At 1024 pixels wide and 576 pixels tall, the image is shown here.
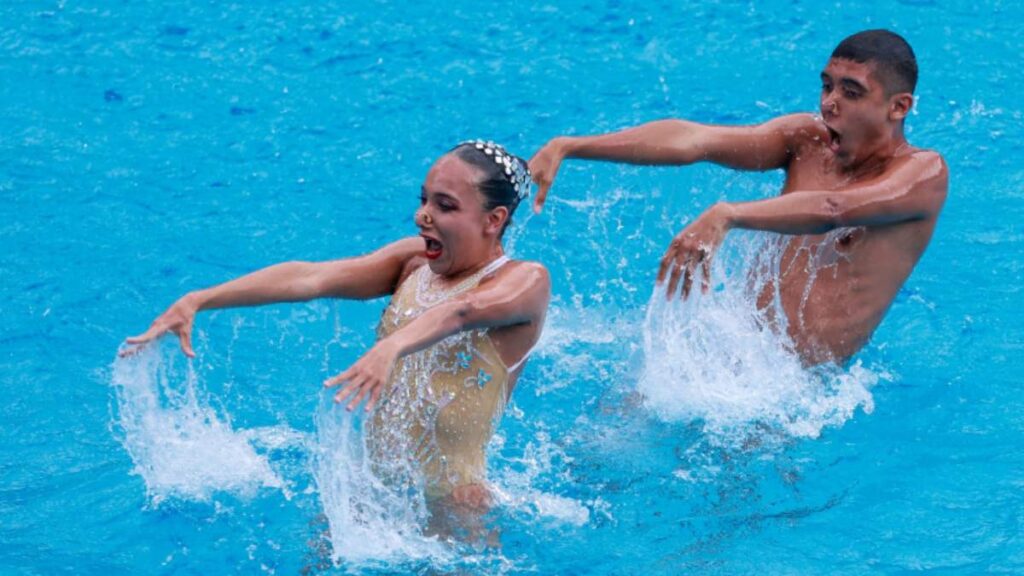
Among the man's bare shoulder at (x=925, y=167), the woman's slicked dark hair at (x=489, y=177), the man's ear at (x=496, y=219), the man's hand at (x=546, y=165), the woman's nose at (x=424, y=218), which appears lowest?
the woman's nose at (x=424, y=218)

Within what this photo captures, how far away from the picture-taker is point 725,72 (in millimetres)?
9328

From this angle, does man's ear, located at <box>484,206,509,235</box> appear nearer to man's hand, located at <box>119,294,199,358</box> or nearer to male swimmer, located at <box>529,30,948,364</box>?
male swimmer, located at <box>529,30,948,364</box>

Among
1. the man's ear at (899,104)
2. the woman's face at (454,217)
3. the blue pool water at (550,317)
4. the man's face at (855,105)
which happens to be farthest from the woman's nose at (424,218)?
the man's ear at (899,104)

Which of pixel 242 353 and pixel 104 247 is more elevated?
pixel 104 247

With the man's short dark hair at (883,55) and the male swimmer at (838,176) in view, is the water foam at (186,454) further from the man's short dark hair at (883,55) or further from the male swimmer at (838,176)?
the man's short dark hair at (883,55)

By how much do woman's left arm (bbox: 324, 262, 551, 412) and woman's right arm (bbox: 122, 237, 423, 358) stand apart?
0.49 m

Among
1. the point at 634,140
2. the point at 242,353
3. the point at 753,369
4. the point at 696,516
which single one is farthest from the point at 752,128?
the point at 242,353

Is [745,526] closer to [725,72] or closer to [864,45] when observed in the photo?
[864,45]

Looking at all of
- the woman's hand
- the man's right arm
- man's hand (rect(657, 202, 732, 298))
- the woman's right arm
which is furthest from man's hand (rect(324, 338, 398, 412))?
the man's right arm

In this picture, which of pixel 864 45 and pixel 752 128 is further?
pixel 752 128

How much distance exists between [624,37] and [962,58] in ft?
6.85

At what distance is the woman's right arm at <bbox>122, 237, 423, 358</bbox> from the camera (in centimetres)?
496

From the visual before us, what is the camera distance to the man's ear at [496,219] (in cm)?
513

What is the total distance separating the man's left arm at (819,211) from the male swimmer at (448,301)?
50cm
